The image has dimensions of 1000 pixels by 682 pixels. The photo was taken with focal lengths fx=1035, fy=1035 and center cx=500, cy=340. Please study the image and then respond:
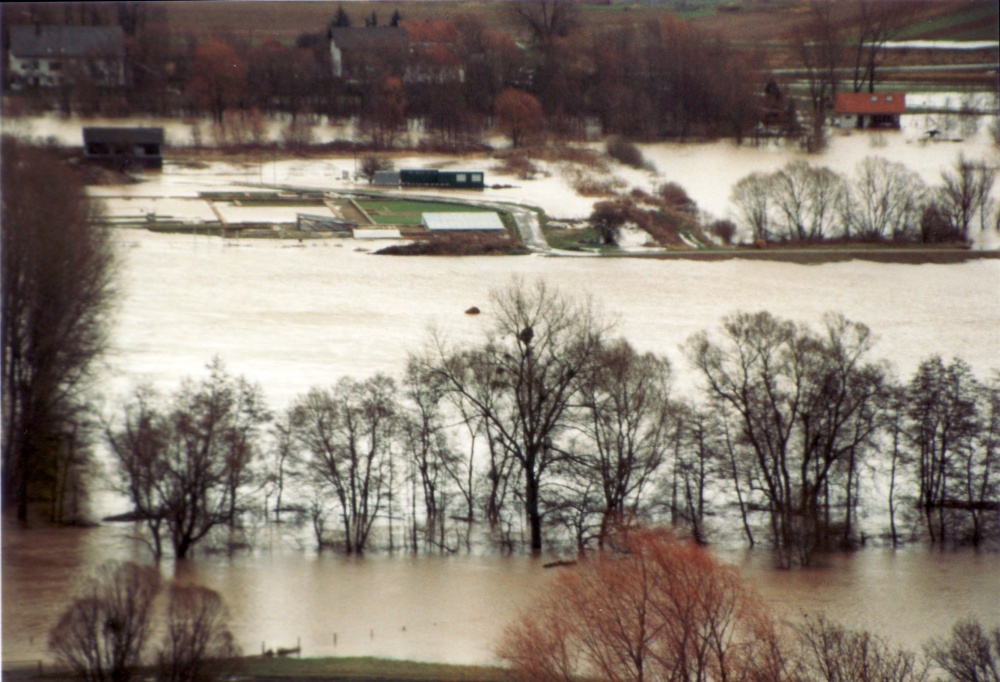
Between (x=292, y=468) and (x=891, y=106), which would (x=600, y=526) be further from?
(x=891, y=106)

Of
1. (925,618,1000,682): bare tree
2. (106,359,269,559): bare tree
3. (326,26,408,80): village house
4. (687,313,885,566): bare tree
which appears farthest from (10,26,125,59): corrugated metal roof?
(925,618,1000,682): bare tree

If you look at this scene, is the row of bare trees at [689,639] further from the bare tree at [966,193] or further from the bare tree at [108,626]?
the bare tree at [966,193]

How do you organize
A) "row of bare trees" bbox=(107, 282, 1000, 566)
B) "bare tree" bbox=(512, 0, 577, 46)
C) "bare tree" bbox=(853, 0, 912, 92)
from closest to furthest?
"row of bare trees" bbox=(107, 282, 1000, 566) → "bare tree" bbox=(512, 0, 577, 46) → "bare tree" bbox=(853, 0, 912, 92)

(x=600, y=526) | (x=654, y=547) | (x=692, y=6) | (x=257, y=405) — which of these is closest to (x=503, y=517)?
(x=600, y=526)

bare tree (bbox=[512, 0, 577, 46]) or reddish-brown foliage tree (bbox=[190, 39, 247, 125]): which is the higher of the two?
bare tree (bbox=[512, 0, 577, 46])

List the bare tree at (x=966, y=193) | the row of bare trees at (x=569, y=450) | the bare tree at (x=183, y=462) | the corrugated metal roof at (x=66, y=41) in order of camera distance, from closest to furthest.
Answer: the corrugated metal roof at (x=66, y=41), the bare tree at (x=183, y=462), the row of bare trees at (x=569, y=450), the bare tree at (x=966, y=193)

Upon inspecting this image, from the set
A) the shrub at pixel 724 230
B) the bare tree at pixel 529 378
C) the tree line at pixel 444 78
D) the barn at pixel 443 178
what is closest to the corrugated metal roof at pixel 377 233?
the barn at pixel 443 178

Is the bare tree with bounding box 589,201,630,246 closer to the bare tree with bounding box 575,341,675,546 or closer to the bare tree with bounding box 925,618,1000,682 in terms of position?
the bare tree with bounding box 575,341,675,546
